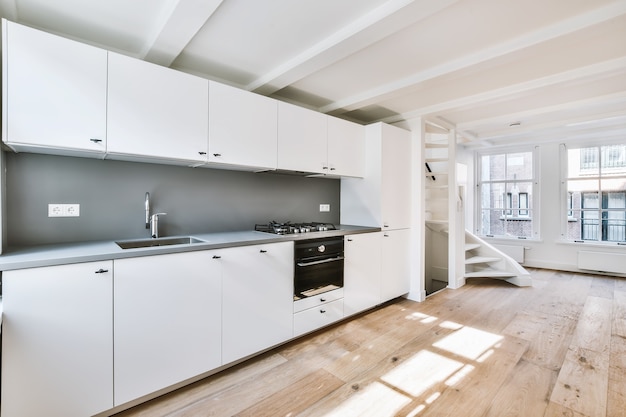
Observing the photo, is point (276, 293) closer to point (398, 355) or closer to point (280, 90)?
point (398, 355)

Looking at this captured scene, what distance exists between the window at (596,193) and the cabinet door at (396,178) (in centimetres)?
395

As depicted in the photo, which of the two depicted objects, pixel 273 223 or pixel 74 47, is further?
pixel 273 223

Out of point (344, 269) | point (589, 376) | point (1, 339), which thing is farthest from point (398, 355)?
point (1, 339)

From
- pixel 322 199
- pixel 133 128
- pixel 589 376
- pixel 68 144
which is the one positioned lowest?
pixel 589 376

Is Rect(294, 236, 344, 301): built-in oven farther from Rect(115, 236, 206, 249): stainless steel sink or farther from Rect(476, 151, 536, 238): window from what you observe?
Rect(476, 151, 536, 238): window

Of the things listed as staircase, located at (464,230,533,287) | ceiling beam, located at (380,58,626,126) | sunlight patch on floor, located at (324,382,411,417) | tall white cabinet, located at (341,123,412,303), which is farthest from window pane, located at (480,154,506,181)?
sunlight patch on floor, located at (324,382,411,417)

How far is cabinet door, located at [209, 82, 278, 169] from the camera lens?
2184 millimetres

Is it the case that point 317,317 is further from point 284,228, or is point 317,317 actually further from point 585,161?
point 585,161

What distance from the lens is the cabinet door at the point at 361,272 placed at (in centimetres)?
290

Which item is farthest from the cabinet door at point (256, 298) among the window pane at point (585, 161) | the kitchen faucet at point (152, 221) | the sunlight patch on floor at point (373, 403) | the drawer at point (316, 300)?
the window pane at point (585, 161)

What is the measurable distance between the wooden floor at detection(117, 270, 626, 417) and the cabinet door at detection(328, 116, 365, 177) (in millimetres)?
1618

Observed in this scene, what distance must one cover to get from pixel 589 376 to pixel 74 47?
157 inches

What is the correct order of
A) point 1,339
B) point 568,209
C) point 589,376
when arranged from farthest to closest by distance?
1. point 568,209
2. point 589,376
3. point 1,339

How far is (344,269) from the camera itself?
9.34ft
